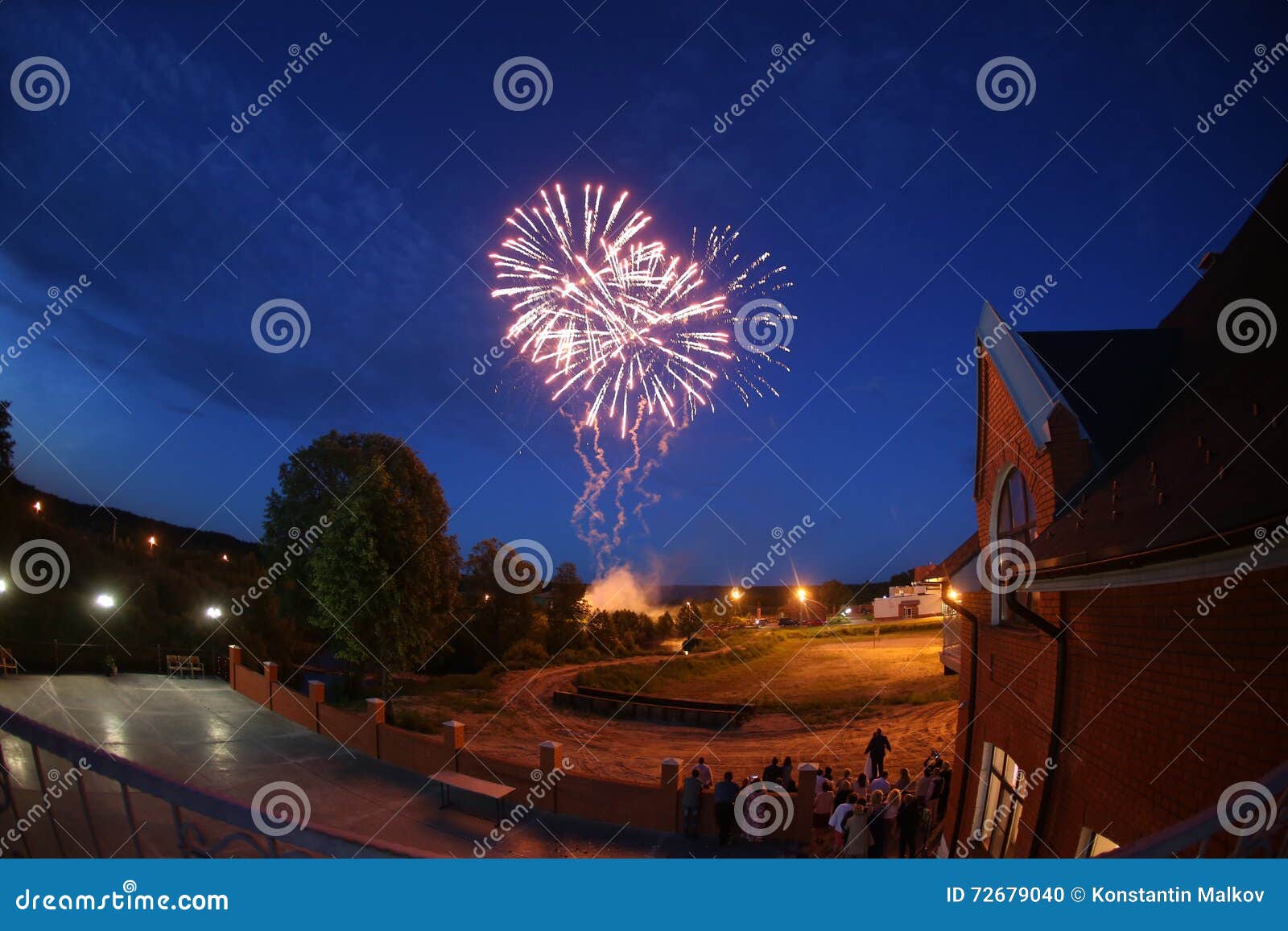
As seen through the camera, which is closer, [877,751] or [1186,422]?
[1186,422]

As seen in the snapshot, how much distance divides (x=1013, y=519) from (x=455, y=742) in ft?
38.3

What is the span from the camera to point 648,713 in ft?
98.3

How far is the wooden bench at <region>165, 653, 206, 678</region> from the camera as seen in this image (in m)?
24.8

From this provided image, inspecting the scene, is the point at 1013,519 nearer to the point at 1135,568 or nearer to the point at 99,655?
the point at 1135,568

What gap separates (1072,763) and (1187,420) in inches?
137

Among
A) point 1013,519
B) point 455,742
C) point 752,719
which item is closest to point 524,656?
point 752,719

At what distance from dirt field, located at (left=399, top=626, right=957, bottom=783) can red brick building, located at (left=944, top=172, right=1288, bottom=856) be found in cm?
1036

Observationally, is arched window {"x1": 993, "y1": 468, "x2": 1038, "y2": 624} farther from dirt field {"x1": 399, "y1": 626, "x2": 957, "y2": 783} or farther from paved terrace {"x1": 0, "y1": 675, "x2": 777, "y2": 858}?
dirt field {"x1": 399, "y1": 626, "x2": 957, "y2": 783}

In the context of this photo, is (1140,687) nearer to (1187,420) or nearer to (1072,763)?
(1072,763)

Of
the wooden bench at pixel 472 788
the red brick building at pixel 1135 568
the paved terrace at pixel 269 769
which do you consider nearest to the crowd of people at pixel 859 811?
the paved terrace at pixel 269 769

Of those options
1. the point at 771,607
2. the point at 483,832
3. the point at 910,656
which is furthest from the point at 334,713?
the point at 771,607

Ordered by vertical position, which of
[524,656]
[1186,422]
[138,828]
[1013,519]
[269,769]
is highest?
[524,656]

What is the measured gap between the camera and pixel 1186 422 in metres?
6.21

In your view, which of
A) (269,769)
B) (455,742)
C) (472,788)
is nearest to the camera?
(472,788)
